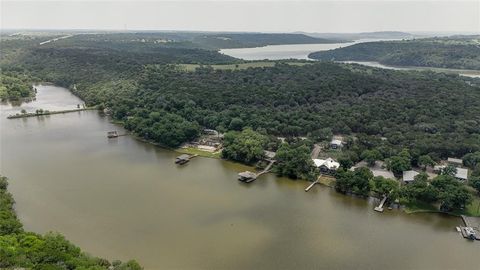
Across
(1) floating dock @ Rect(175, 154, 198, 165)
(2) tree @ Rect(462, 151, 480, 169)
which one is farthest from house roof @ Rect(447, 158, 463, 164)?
(1) floating dock @ Rect(175, 154, 198, 165)

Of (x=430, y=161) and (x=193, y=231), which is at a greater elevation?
(x=430, y=161)

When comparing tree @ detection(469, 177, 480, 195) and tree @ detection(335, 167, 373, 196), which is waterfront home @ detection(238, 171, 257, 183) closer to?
tree @ detection(335, 167, 373, 196)

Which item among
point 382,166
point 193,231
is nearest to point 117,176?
point 193,231

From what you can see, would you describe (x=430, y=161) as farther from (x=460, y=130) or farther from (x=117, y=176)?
(x=117, y=176)

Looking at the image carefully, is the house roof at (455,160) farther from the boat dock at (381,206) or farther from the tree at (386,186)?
the boat dock at (381,206)

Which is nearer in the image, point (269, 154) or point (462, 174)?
point (462, 174)

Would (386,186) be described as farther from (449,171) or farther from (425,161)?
(425,161)

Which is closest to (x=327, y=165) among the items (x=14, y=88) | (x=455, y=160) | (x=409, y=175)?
(x=409, y=175)
